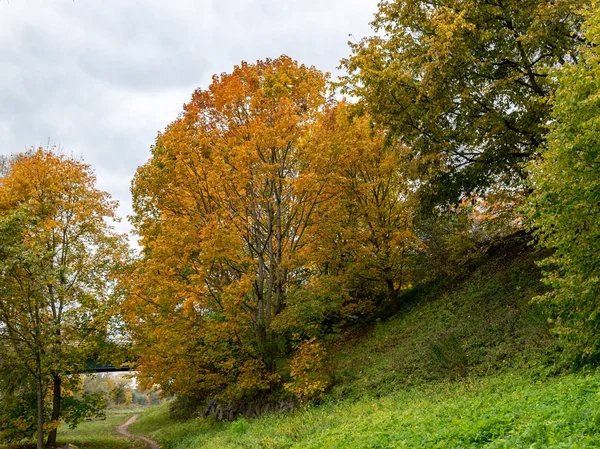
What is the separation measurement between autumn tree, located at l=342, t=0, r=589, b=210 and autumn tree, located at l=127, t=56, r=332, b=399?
302 centimetres

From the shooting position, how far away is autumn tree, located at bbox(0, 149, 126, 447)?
1491 centimetres

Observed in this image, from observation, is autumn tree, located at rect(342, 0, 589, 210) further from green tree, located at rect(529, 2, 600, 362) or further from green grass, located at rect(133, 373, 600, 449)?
green grass, located at rect(133, 373, 600, 449)

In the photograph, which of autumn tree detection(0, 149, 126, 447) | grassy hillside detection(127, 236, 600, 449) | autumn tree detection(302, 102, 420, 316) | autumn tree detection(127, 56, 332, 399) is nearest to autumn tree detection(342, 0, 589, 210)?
autumn tree detection(302, 102, 420, 316)

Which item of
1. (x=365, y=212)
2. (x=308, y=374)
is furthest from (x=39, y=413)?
(x=365, y=212)

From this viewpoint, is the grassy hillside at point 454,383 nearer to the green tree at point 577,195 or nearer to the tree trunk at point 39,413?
the green tree at point 577,195

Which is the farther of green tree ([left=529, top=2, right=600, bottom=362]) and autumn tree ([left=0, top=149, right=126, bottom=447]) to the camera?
autumn tree ([left=0, top=149, right=126, bottom=447])

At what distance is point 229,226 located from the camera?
13852 mm

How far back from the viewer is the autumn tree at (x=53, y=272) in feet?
48.9

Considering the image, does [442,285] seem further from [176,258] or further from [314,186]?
[176,258]

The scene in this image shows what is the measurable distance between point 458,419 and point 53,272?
47.1 feet

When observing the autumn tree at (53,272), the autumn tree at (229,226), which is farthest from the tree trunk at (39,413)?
the autumn tree at (229,226)

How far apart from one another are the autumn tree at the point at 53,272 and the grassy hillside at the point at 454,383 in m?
5.17

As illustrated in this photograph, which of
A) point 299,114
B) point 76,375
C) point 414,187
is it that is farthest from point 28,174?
point 414,187

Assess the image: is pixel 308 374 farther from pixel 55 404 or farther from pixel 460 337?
pixel 55 404
